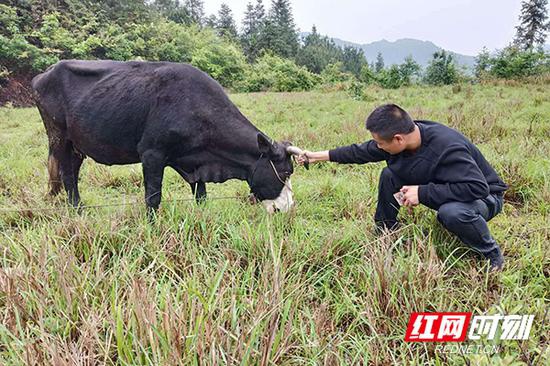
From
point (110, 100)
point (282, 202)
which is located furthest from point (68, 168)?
point (282, 202)

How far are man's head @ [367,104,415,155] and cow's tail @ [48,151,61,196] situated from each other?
3.52 metres

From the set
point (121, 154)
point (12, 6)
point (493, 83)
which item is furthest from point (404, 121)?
point (12, 6)

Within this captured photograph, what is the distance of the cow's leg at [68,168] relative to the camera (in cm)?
430

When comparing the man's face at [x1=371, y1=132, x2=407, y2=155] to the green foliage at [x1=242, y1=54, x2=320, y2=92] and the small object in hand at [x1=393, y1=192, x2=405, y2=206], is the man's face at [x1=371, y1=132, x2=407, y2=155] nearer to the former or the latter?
the small object in hand at [x1=393, y1=192, x2=405, y2=206]

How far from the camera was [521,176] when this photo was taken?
166 inches

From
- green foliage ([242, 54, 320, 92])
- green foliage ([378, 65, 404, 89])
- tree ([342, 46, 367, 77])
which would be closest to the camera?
green foliage ([378, 65, 404, 89])

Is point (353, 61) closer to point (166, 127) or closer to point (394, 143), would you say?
point (166, 127)

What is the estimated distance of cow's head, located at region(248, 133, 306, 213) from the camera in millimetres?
3629

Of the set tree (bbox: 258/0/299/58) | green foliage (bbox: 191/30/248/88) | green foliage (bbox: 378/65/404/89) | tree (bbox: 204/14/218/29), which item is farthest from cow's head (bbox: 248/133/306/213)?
tree (bbox: 204/14/218/29)

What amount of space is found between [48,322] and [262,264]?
1268 millimetres

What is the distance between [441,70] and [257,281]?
20.5 metres

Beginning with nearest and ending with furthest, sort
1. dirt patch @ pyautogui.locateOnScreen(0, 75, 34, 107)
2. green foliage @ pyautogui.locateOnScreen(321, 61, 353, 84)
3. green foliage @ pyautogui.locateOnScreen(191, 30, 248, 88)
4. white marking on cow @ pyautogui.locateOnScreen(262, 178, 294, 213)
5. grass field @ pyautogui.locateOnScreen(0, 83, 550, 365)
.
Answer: grass field @ pyautogui.locateOnScreen(0, 83, 550, 365), white marking on cow @ pyautogui.locateOnScreen(262, 178, 294, 213), dirt patch @ pyautogui.locateOnScreen(0, 75, 34, 107), green foliage @ pyautogui.locateOnScreen(191, 30, 248, 88), green foliage @ pyautogui.locateOnScreen(321, 61, 353, 84)

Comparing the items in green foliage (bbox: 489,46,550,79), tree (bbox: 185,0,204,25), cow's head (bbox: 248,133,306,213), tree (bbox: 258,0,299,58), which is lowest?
cow's head (bbox: 248,133,306,213)

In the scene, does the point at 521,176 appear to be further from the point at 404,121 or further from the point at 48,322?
the point at 48,322
